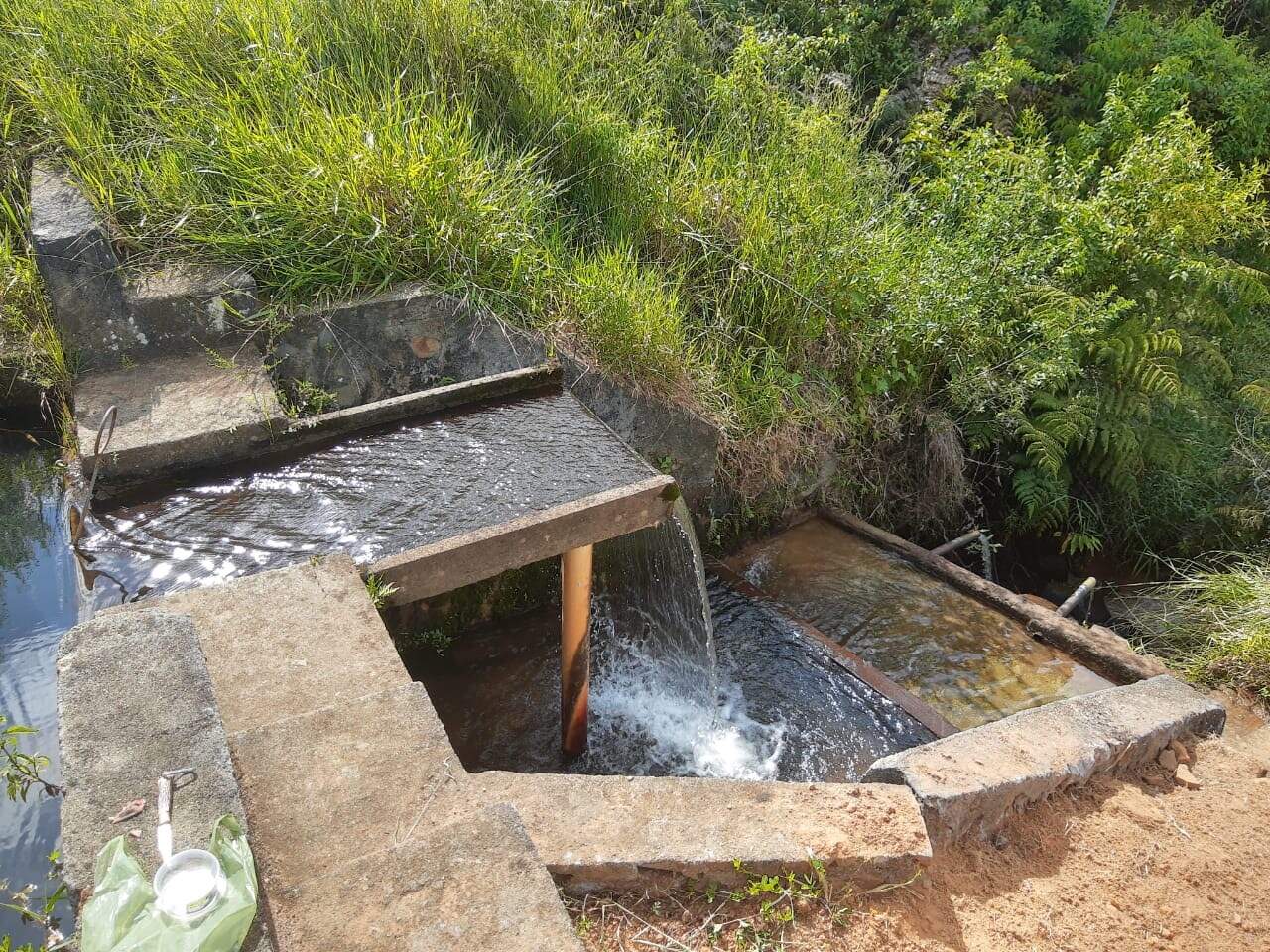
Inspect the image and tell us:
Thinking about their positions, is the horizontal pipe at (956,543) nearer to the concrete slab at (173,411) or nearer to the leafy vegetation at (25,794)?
the concrete slab at (173,411)

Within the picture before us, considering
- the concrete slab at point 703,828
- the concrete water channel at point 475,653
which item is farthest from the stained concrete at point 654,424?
the concrete slab at point 703,828

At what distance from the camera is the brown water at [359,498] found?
2627mm

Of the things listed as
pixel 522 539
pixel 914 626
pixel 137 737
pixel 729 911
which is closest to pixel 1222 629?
pixel 914 626

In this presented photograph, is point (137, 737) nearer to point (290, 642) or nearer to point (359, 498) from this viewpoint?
point (290, 642)

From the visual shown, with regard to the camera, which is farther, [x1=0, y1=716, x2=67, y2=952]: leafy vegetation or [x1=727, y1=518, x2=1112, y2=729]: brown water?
[x1=727, y1=518, x2=1112, y2=729]: brown water

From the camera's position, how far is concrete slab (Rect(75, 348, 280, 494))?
2938 millimetres

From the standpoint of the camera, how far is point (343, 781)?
1.77 metres

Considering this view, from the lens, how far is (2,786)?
244 cm

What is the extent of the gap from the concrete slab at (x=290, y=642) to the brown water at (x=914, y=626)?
2.37m

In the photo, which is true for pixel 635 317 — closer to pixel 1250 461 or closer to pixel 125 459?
pixel 125 459

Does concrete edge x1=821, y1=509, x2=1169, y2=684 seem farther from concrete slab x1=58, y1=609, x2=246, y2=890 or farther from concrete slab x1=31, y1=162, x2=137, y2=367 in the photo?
concrete slab x1=31, y1=162, x2=137, y2=367

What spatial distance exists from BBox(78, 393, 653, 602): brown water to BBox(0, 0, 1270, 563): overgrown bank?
78 cm

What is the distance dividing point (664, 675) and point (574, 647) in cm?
74

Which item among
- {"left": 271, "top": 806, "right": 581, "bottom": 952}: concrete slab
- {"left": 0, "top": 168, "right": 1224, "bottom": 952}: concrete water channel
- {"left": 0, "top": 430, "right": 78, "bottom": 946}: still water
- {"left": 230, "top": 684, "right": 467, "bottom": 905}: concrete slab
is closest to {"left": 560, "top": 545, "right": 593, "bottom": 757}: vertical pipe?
{"left": 0, "top": 168, "right": 1224, "bottom": 952}: concrete water channel
